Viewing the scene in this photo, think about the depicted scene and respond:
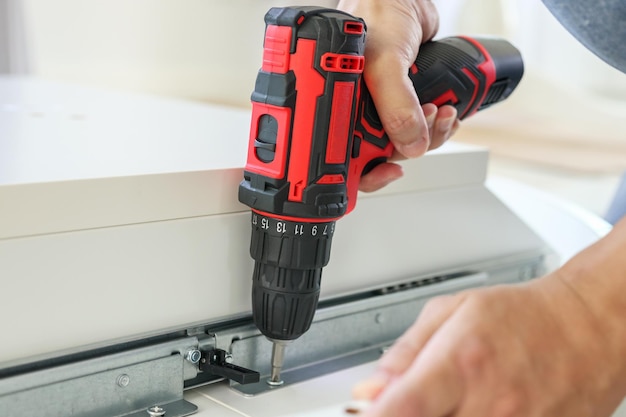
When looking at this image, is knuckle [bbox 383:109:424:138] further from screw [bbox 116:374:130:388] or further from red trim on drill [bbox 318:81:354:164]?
screw [bbox 116:374:130:388]

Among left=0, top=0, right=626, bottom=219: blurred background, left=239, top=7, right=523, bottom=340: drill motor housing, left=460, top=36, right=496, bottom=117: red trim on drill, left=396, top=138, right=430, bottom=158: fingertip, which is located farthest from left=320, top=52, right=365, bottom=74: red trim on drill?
left=0, top=0, right=626, bottom=219: blurred background

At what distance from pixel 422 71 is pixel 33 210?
406mm

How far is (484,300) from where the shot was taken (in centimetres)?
44

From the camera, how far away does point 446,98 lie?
2.77 feet

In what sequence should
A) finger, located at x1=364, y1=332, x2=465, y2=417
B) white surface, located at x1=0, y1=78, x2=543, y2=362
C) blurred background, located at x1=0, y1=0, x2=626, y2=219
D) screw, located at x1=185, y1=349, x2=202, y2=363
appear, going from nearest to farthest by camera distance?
finger, located at x1=364, y1=332, x2=465, y2=417
white surface, located at x1=0, y1=78, x2=543, y2=362
screw, located at x1=185, y1=349, x2=202, y2=363
blurred background, located at x1=0, y1=0, x2=626, y2=219

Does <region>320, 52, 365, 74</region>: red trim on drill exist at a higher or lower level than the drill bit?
higher

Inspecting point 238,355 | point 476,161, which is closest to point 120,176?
point 238,355

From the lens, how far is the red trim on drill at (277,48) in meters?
0.65

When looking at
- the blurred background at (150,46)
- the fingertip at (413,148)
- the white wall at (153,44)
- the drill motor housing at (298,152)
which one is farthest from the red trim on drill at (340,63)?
the white wall at (153,44)

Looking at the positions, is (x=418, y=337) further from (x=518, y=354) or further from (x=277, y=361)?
(x=277, y=361)

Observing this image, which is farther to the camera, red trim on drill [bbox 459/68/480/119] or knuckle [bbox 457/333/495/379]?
red trim on drill [bbox 459/68/480/119]

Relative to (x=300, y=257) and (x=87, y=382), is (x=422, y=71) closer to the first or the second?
(x=300, y=257)

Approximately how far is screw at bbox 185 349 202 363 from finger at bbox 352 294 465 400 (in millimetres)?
278

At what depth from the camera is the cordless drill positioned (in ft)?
2.13
